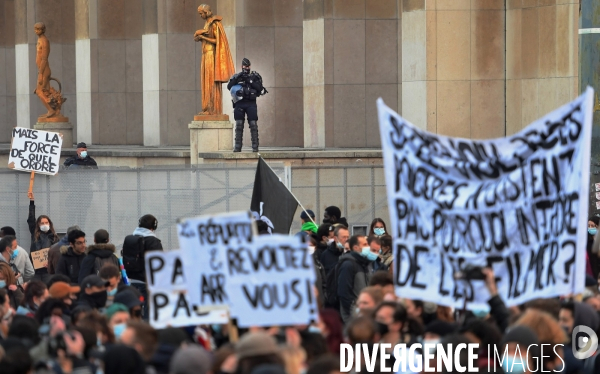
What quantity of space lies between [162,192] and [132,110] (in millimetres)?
17466

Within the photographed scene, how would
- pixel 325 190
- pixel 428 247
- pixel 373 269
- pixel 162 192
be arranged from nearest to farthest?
pixel 428 247 < pixel 373 269 < pixel 162 192 < pixel 325 190

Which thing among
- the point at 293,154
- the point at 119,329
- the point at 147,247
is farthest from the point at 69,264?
the point at 293,154

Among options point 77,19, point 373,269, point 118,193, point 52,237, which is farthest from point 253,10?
point 373,269

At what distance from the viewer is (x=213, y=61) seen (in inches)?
1001

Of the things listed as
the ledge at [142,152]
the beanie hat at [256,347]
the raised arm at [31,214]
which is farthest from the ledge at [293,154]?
the beanie hat at [256,347]

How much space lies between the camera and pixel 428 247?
9570mm

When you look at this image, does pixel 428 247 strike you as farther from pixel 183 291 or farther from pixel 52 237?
pixel 52 237

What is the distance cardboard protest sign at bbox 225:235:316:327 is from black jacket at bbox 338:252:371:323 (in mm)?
4104

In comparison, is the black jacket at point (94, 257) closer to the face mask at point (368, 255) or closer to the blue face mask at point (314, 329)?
the face mask at point (368, 255)

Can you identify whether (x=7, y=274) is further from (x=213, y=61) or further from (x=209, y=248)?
(x=213, y=61)

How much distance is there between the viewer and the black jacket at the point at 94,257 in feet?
47.7

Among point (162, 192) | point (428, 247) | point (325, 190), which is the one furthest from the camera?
point (325, 190)

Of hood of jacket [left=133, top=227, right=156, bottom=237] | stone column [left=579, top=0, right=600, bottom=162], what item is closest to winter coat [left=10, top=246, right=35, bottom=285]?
hood of jacket [left=133, top=227, right=156, bottom=237]

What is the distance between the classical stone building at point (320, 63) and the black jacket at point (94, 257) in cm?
1012
